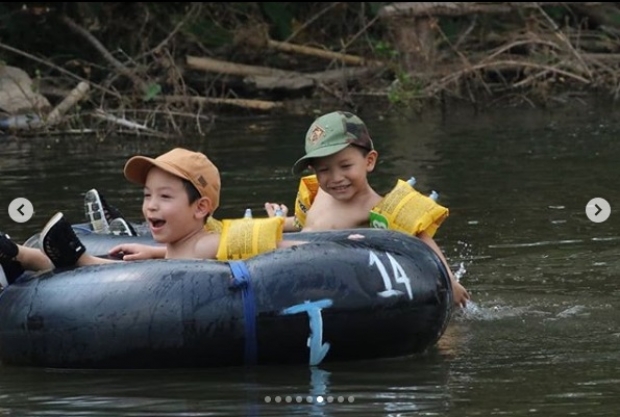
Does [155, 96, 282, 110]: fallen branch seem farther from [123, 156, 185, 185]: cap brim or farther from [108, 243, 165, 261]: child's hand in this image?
[123, 156, 185, 185]: cap brim

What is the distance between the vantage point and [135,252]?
23.5 feet

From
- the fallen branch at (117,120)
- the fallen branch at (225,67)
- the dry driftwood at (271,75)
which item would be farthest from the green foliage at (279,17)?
the fallen branch at (117,120)

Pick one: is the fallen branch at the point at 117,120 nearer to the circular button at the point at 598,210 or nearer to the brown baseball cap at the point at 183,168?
the circular button at the point at 598,210

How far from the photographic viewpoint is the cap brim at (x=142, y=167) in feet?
21.7

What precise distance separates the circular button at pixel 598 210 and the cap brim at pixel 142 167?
12.8 ft

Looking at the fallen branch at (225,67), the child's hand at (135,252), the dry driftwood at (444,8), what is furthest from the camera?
the fallen branch at (225,67)

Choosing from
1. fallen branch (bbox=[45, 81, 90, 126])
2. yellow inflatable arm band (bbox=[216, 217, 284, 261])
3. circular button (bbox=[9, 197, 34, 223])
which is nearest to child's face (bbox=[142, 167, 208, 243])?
yellow inflatable arm band (bbox=[216, 217, 284, 261])

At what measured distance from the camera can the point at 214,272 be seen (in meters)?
6.39

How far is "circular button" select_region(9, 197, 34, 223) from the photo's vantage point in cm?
1016

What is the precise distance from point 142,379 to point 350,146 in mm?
1503

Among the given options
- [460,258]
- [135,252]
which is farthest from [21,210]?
[135,252]

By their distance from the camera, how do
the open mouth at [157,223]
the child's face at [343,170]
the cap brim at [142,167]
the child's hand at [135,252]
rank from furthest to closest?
the child's face at [343,170] < the child's hand at [135,252] < the open mouth at [157,223] < the cap brim at [142,167]

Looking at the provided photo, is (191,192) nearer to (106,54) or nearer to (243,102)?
(243,102)

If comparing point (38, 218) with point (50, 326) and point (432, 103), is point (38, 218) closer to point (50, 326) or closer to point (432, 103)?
point (50, 326)
